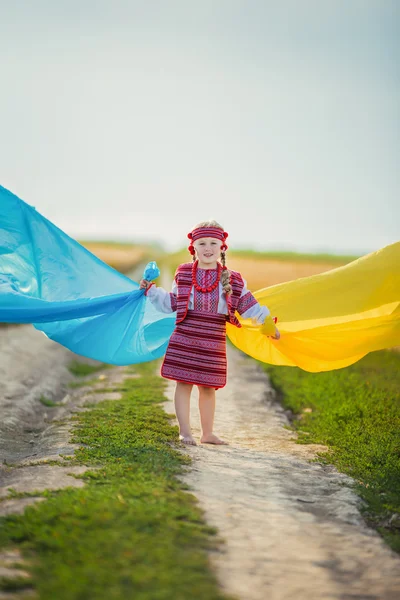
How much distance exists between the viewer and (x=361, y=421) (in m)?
8.21

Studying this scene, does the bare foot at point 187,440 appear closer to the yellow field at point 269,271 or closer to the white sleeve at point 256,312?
the white sleeve at point 256,312

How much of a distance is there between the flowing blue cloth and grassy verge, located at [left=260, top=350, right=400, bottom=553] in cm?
226

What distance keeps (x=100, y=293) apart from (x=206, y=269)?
1473 millimetres

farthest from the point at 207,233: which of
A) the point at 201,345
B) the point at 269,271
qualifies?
the point at 269,271

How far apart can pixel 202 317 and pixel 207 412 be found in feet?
3.41

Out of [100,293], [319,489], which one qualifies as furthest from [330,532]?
[100,293]

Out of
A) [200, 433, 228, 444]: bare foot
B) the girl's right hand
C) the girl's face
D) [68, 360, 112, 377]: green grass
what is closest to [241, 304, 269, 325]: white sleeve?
the girl's face

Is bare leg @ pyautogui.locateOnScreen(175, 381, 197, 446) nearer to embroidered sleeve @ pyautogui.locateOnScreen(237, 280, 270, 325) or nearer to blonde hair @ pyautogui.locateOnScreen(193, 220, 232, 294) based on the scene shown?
embroidered sleeve @ pyautogui.locateOnScreen(237, 280, 270, 325)

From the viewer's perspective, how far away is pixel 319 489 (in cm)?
557

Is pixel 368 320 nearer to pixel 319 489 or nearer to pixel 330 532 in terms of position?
pixel 319 489

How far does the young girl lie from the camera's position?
6.95 m

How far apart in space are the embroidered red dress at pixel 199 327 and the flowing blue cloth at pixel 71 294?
2.24ft

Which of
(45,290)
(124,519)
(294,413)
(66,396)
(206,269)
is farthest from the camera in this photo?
(66,396)

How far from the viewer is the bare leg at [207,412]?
7.06 meters
